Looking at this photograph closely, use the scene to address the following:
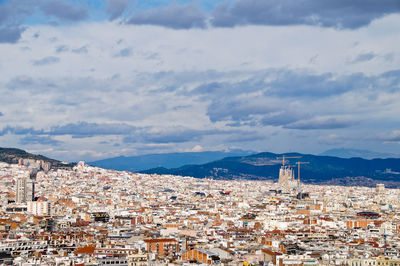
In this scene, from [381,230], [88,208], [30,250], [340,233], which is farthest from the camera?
[88,208]

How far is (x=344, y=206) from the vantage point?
124 meters

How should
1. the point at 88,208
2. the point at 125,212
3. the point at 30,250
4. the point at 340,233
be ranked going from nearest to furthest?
the point at 30,250 < the point at 340,233 < the point at 125,212 < the point at 88,208

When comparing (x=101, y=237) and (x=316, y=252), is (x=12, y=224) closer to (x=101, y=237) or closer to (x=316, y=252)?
(x=101, y=237)

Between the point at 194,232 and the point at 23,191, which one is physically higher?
the point at 23,191

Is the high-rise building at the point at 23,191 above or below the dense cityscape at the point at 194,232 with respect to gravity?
above

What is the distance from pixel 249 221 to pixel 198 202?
149 feet

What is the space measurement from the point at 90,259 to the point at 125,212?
52146mm

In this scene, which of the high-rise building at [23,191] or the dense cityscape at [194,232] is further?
the high-rise building at [23,191]

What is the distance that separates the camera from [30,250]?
176 ft

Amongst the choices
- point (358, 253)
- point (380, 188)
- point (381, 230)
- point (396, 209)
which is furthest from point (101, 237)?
point (380, 188)

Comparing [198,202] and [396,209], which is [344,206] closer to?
[396,209]

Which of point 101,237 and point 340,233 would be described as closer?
point 101,237

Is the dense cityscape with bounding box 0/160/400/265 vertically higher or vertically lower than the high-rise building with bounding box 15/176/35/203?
lower

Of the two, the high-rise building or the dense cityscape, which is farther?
the high-rise building
